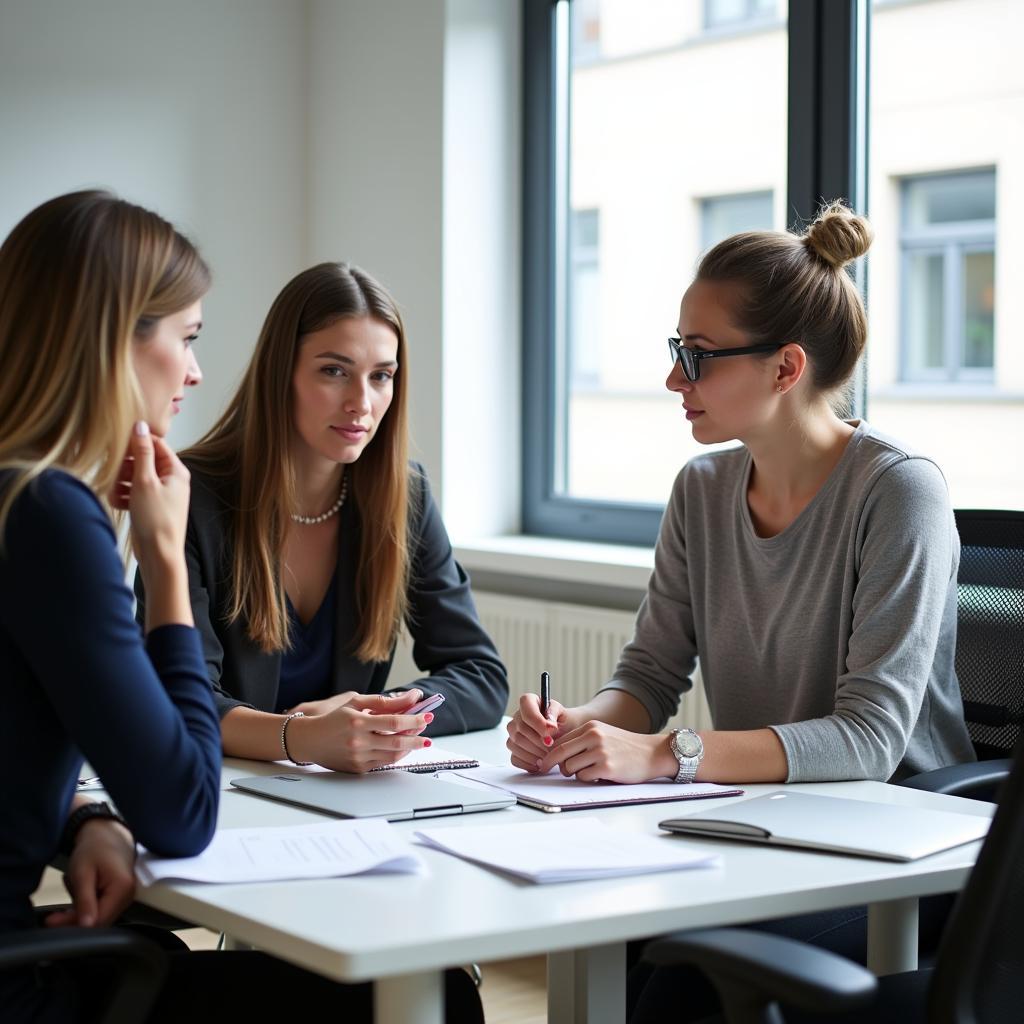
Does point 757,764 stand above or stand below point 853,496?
below

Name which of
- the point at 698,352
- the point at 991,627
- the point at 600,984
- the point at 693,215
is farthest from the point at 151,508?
the point at 693,215

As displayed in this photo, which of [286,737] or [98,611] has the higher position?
[98,611]

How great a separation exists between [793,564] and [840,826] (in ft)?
1.99

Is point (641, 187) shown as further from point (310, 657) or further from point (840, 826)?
point (840, 826)

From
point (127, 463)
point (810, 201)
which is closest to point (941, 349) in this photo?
point (810, 201)

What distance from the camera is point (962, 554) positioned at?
7.22 feet

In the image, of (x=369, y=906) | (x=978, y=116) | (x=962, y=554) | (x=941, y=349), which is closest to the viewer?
(x=369, y=906)

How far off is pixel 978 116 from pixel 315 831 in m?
3.15

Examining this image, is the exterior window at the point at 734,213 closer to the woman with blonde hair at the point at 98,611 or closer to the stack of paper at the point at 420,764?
the stack of paper at the point at 420,764

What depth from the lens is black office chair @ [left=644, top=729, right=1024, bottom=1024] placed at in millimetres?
1103

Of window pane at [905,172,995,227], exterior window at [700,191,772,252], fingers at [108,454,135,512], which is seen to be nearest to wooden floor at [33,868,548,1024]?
fingers at [108,454,135,512]

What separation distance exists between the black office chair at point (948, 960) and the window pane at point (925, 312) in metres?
3.57

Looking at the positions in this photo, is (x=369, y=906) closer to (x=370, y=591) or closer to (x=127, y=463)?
(x=127, y=463)

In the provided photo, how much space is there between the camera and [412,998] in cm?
122
